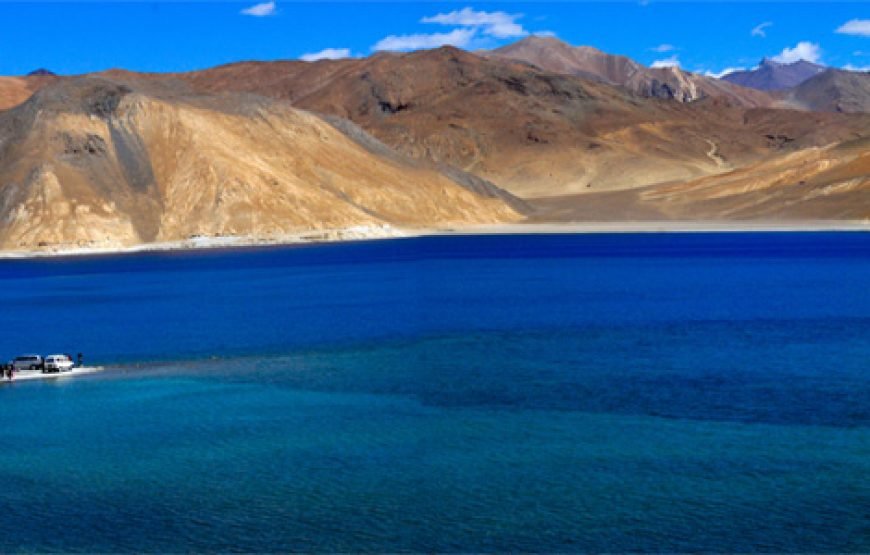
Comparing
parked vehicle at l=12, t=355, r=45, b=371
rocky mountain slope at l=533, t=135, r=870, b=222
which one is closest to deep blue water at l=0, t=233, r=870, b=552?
parked vehicle at l=12, t=355, r=45, b=371

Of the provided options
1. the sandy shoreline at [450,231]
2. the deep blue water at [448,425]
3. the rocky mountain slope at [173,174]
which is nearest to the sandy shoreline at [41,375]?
the deep blue water at [448,425]

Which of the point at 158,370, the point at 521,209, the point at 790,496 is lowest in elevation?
the point at 790,496

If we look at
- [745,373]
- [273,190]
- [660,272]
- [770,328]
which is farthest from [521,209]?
Result: [745,373]

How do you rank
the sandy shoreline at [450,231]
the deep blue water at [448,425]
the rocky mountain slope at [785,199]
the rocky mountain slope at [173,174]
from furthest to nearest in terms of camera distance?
1. the rocky mountain slope at [785,199]
2. the rocky mountain slope at [173,174]
3. the sandy shoreline at [450,231]
4. the deep blue water at [448,425]

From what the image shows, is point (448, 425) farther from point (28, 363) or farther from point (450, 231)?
point (450, 231)

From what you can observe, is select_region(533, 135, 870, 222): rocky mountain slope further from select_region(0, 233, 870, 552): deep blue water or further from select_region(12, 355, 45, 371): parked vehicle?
select_region(12, 355, 45, 371): parked vehicle

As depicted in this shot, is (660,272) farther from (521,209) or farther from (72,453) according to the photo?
(521,209)

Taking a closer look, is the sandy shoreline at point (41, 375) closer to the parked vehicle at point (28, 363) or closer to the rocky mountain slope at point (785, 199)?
the parked vehicle at point (28, 363)
